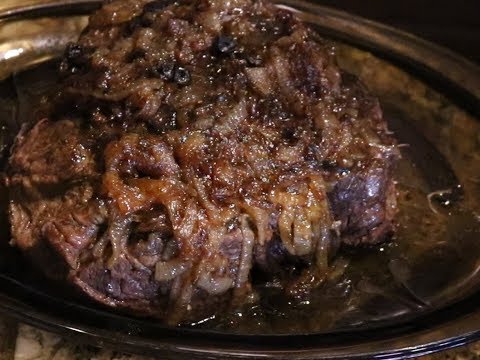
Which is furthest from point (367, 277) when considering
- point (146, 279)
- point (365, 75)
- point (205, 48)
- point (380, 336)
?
point (365, 75)

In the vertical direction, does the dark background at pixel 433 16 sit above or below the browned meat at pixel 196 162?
below

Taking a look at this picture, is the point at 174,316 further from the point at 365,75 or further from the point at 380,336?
the point at 365,75

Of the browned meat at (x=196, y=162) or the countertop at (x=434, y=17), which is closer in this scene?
the browned meat at (x=196, y=162)

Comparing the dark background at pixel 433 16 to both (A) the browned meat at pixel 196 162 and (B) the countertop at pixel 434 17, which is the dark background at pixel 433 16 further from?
(A) the browned meat at pixel 196 162

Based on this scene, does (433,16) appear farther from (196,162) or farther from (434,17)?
(196,162)

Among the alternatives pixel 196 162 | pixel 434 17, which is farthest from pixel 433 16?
pixel 196 162

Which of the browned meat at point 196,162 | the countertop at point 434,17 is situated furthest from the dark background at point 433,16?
the browned meat at point 196,162
